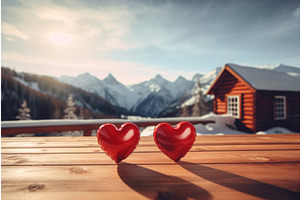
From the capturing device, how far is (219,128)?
700 centimetres

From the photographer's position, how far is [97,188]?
0.79m

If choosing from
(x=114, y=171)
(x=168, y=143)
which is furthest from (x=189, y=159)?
(x=114, y=171)

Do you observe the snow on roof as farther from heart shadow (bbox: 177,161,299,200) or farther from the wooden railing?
heart shadow (bbox: 177,161,299,200)

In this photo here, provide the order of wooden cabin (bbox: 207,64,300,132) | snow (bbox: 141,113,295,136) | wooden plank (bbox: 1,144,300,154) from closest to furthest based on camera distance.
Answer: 1. wooden plank (bbox: 1,144,300,154)
2. snow (bbox: 141,113,295,136)
3. wooden cabin (bbox: 207,64,300,132)

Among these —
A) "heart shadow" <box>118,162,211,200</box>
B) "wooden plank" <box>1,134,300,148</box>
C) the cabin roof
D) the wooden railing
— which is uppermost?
the cabin roof

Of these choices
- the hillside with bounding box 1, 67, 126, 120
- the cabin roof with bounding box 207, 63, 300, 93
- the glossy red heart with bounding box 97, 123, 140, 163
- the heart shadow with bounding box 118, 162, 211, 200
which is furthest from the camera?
the hillside with bounding box 1, 67, 126, 120

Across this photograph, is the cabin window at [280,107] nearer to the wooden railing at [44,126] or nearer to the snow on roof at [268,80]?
the snow on roof at [268,80]

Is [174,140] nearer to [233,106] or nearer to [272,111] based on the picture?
[233,106]

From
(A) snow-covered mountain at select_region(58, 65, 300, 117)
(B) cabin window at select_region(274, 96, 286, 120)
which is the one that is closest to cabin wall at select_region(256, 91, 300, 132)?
(B) cabin window at select_region(274, 96, 286, 120)

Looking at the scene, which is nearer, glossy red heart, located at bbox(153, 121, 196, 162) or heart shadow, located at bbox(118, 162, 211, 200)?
heart shadow, located at bbox(118, 162, 211, 200)

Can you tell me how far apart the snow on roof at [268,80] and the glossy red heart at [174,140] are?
7.69 metres

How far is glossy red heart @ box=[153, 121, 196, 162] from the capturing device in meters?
1.11

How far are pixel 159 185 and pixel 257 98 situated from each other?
8.52 meters

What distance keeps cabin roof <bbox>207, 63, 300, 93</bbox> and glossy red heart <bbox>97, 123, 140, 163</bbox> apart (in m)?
7.90
